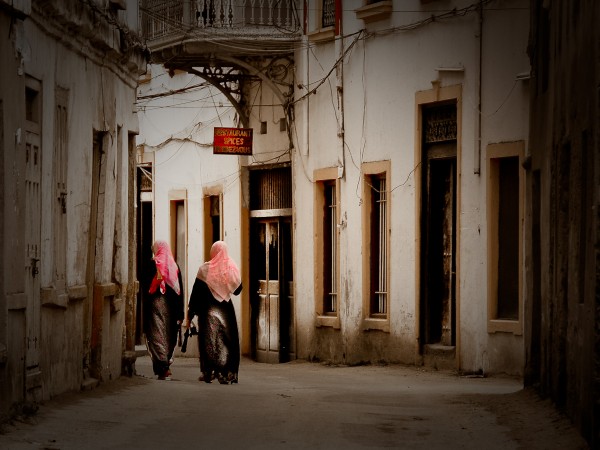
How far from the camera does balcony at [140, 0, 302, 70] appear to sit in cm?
2506

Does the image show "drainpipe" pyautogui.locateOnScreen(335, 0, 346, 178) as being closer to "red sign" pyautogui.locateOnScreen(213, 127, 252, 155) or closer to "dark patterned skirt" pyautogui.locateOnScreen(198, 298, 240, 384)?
"red sign" pyautogui.locateOnScreen(213, 127, 252, 155)

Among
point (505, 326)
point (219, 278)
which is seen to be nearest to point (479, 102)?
point (505, 326)

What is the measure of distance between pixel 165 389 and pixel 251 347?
10540 millimetres

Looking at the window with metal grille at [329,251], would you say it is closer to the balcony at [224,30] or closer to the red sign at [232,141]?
the red sign at [232,141]

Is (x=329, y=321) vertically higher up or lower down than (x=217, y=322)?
lower down

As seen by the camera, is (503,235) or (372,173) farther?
(372,173)

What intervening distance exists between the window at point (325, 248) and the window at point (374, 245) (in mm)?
1329

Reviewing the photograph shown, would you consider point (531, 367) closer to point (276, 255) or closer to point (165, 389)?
point (165, 389)

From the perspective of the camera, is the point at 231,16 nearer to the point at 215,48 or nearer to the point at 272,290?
the point at 215,48

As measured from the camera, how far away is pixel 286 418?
13195mm

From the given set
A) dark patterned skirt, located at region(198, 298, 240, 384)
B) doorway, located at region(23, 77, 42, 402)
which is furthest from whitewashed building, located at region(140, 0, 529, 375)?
doorway, located at region(23, 77, 42, 402)

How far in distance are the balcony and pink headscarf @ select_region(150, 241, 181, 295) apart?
6.71 metres

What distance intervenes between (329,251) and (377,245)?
6.13ft

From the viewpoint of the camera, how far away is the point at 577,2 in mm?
12023
